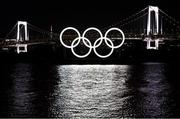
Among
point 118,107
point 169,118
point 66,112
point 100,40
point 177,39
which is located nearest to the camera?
point 169,118

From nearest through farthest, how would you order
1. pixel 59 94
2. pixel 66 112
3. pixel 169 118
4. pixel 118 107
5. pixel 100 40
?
pixel 169 118
pixel 66 112
pixel 118 107
pixel 59 94
pixel 100 40

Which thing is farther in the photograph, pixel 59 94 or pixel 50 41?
pixel 50 41

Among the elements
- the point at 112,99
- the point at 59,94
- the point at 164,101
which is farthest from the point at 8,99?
the point at 164,101

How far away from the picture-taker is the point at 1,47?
38.5m

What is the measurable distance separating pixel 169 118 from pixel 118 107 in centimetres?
150

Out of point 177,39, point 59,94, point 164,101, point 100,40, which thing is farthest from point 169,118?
point 100,40

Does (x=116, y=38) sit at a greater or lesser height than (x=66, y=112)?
greater

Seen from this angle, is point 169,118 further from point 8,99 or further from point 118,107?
point 8,99

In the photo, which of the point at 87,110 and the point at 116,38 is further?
the point at 116,38

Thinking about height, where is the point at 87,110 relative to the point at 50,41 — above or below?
below

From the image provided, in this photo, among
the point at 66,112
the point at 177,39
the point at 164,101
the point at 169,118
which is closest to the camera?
the point at 169,118

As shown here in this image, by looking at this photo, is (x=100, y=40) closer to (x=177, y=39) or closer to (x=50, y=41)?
(x=50, y=41)

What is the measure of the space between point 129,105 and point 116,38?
2651 centimetres

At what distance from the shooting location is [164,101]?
395 inches
